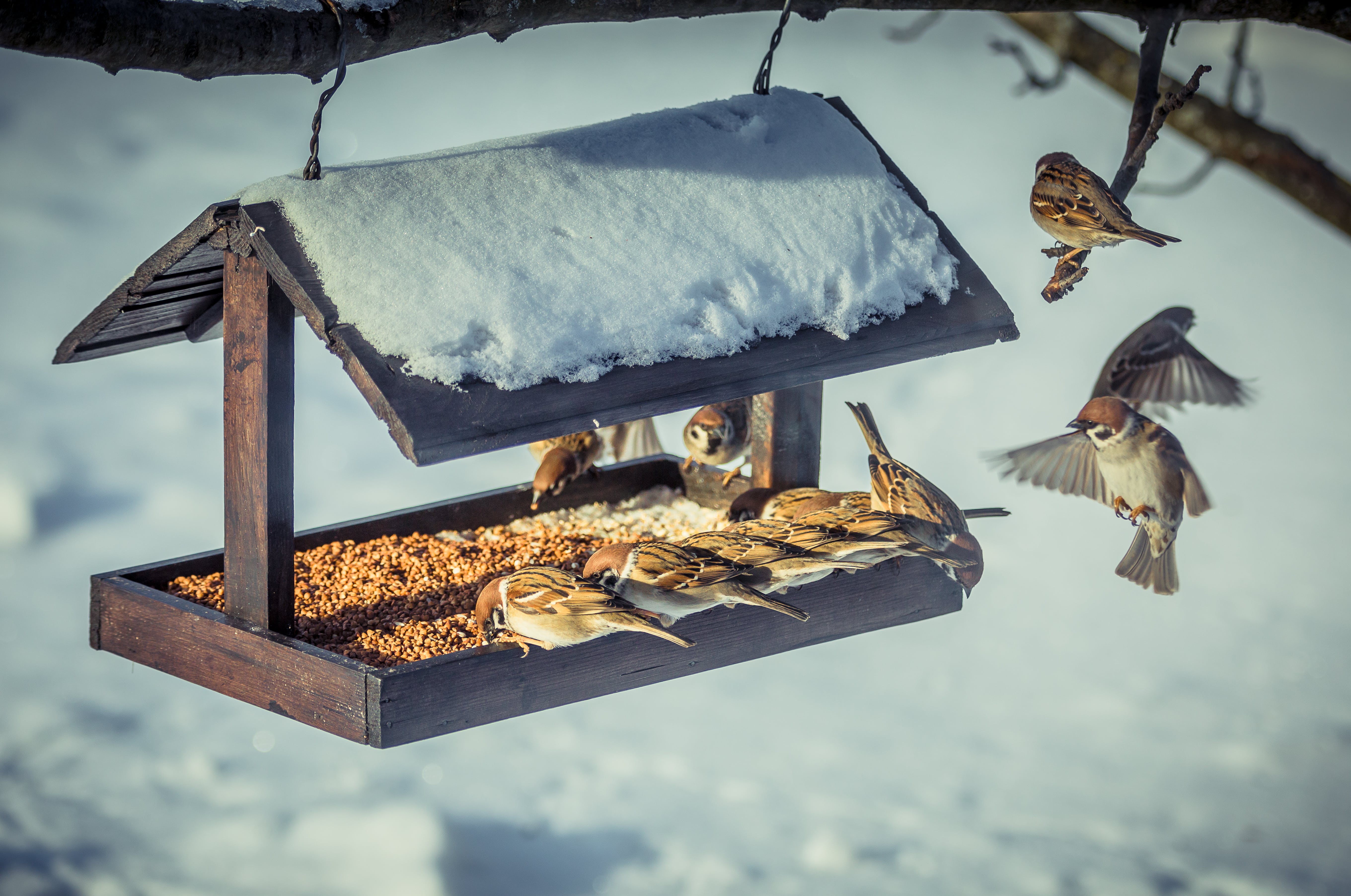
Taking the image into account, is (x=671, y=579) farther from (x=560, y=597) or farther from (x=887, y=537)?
(x=887, y=537)

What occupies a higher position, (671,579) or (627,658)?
(671,579)

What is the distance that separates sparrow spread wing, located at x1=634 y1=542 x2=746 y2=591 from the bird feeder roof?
0.27 m

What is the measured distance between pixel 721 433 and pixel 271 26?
167 cm

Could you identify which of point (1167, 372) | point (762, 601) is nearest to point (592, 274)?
point (762, 601)

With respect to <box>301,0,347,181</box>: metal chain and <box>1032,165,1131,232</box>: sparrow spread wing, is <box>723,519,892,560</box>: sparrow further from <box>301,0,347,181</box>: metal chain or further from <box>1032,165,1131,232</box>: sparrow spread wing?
<box>301,0,347,181</box>: metal chain

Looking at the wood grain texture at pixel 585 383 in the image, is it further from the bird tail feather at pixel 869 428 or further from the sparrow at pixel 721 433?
the sparrow at pixel 721 433

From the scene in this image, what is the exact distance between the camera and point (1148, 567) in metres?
2.93

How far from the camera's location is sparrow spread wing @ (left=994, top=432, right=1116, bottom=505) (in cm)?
292

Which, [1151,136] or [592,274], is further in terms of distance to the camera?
[1151,136]

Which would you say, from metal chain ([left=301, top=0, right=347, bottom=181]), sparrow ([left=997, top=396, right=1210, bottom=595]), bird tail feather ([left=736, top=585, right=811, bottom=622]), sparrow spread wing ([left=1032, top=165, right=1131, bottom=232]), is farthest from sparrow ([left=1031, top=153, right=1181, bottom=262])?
metal chain ([left=301, top=0, right=347, bottom=181])

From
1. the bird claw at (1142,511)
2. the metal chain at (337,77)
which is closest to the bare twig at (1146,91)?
the bird claw at (1142,511)

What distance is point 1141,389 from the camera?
2836 millimetres

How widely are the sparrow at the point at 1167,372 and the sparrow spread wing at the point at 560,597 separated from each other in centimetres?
127

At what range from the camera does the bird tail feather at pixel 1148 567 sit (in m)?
2.92
